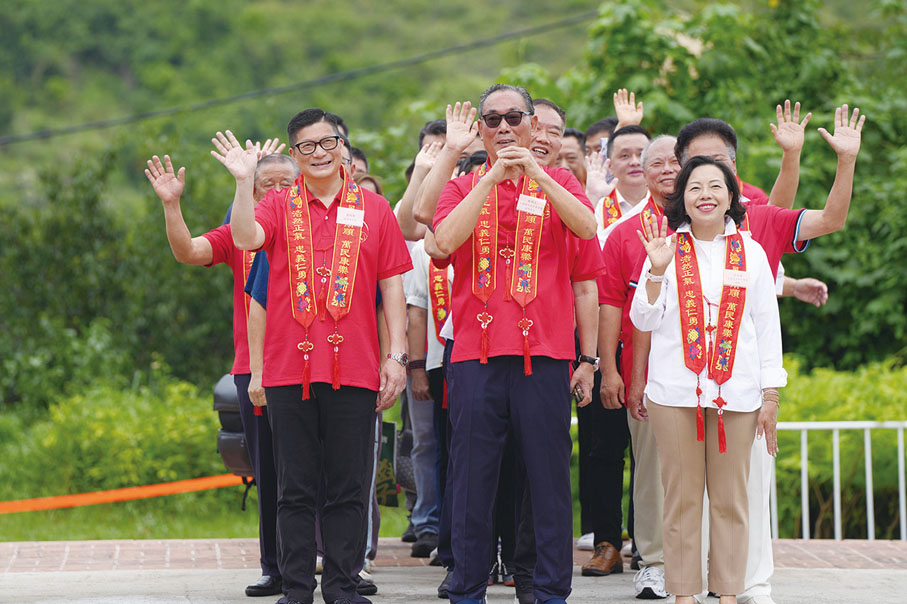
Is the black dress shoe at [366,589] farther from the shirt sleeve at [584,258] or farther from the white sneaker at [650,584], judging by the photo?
the shirt sleeve at [584,258]

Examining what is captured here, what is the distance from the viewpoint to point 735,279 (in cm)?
504

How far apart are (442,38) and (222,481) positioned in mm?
49626

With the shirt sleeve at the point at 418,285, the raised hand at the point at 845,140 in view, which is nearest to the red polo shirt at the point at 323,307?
the shirt sleeve at the point at 418,285

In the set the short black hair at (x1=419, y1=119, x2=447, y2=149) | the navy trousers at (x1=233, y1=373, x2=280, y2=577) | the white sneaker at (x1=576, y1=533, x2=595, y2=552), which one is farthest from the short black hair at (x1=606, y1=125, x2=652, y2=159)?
the navy trousers at (x1=233, y1=373, x2=280, y2=577)

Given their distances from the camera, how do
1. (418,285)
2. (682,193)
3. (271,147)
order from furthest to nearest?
(418,285), (271,147), (682,193)

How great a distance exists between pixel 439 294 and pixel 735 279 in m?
1.83

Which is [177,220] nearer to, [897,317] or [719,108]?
[719,108]

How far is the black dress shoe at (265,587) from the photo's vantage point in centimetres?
578

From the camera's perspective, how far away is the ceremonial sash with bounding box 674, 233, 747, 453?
5.00 m

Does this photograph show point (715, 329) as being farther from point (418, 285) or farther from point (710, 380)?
point (418, 285)

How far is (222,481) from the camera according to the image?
9641 mm

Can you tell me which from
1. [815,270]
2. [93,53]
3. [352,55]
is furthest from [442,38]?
[815,270]

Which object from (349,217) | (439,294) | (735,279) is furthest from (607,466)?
(349,217)

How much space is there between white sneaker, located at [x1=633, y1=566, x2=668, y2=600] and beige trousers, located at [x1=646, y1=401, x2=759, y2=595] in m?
0.56
